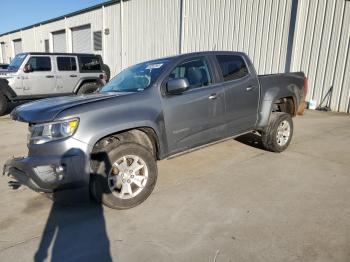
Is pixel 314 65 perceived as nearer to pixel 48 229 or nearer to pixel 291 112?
pixel 291 112

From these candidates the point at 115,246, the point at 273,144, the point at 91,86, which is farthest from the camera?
the point at 91,86

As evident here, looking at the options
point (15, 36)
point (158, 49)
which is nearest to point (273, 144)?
point (158, 49)

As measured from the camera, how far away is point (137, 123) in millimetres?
3551

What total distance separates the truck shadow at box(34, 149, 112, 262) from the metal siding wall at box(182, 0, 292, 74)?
10.0 metres

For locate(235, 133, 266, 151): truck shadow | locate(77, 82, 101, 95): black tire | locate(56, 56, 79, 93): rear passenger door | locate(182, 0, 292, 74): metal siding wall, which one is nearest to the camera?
locate(235, 133, 266, 151): truck shadow

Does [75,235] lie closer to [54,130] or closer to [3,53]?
[54,130]

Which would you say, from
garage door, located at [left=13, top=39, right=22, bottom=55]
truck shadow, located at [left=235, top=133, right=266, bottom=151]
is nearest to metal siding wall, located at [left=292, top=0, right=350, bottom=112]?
truck shadow, located at [left=235, top=133, right=266, bottom=151]

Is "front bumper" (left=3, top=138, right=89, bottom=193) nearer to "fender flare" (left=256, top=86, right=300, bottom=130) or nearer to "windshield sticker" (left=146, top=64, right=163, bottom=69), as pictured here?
"windshield sticker" (left=146, top=64, right=163, bottom=69)

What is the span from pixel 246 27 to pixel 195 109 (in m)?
9.34

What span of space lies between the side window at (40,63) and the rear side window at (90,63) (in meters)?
1.20

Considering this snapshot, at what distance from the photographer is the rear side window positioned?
11.5m

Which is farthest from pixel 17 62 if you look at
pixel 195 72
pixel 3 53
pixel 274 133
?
pixel 3 53

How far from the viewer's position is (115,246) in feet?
9.27

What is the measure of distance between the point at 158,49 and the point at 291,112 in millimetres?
12013
